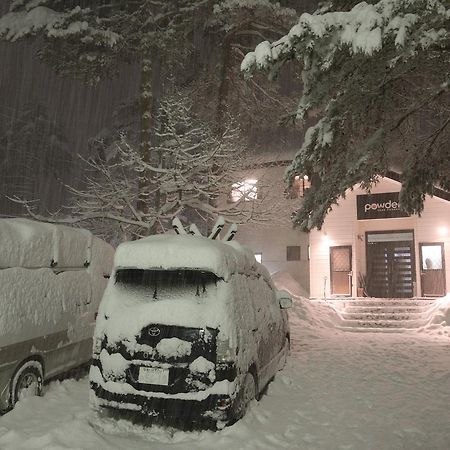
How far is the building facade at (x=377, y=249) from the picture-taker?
59.2 ft

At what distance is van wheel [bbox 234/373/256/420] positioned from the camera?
17.5 ft

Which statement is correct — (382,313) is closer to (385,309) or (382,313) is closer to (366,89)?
(385,309)

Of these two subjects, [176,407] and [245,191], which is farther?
[245,191]

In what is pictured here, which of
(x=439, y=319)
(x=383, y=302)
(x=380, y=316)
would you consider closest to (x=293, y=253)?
(x=383, y=302)

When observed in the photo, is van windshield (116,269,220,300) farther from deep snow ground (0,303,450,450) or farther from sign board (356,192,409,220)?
sign board (356,192,409,220)

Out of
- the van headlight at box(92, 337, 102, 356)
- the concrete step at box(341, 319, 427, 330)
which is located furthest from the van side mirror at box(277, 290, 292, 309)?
the concrete step at box(341, 319, 427, 330)

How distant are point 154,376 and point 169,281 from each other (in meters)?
1.10

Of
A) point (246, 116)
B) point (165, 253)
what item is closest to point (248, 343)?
point (165, 253)

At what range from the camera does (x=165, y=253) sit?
18.0 feet

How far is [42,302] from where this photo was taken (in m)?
6.54

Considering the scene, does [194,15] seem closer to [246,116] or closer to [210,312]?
[246,116]

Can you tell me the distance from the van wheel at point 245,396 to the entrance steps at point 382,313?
10435 millimetres

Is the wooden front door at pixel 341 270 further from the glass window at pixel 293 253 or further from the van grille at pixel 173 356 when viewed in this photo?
the van grille at pixel 173 356

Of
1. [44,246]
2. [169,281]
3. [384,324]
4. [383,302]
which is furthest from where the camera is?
[383,302]
